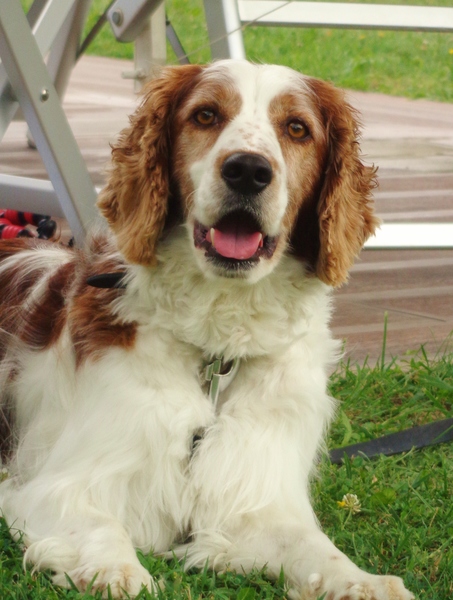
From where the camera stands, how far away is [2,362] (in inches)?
140

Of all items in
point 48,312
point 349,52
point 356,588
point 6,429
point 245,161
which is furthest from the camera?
point 349,52

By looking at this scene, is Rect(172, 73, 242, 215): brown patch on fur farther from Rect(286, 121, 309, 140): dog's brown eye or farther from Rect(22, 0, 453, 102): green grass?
Rect(22, 0, 453, 102): green grass

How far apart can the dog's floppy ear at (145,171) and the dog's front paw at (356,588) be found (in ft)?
3.46

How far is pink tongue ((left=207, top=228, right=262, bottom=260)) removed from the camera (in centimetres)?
290

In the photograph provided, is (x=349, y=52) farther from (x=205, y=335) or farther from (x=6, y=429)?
(x=205, y=335)

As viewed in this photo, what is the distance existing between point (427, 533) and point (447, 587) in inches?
14.4

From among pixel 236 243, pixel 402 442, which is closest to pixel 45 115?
pixel 236 243

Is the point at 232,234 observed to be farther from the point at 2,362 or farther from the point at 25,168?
the point at 25,168

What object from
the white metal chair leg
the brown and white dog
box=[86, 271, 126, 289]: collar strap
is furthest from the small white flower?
the white metal chair leg

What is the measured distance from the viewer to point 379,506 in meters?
3.24

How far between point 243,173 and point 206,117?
11.9 inches

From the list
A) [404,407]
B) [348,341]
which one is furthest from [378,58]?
[404,407]

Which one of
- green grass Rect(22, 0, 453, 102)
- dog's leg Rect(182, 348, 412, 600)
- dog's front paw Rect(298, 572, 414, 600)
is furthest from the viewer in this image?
green grass Rect(22, 0, 453, 102)

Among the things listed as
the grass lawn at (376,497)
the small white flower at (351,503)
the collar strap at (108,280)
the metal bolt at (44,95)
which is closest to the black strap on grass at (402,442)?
the grass lawn at (376,497)
